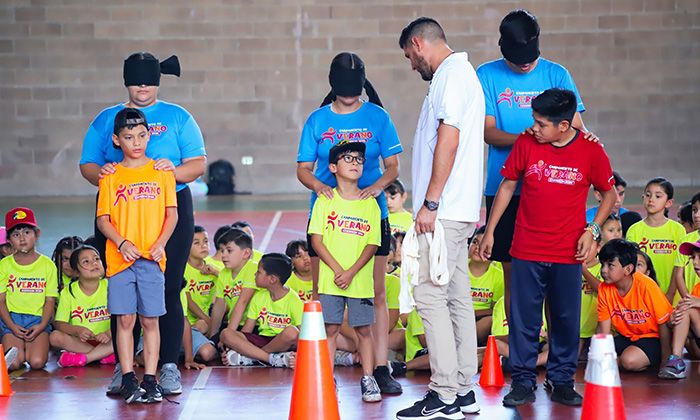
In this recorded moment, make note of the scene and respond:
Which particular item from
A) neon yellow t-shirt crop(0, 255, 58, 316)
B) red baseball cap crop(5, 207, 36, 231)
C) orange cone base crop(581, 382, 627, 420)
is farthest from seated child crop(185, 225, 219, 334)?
orange cone base crop(581, 382, 627, 420)

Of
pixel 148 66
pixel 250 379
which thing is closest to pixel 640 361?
pixel 250 379

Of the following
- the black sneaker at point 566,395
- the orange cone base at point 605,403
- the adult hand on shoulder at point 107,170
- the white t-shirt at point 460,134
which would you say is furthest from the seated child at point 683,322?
the adult hand on shoulder at point 107,170

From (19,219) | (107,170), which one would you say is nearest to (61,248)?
(19,219)

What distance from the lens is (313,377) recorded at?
366cm

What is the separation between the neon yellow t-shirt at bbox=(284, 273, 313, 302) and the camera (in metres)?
6.25

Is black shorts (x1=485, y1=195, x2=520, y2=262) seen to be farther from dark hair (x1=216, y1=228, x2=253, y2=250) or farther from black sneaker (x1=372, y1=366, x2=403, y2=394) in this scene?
dark hair (x1=216, y1=228, x2=253, y2=250)

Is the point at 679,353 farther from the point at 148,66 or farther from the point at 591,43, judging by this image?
the point at 591,43

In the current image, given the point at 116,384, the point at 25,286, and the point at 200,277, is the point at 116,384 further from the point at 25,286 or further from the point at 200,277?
the point at 200,277

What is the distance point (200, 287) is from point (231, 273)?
37 cm

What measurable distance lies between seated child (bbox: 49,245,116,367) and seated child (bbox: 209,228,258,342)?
0.78 metres

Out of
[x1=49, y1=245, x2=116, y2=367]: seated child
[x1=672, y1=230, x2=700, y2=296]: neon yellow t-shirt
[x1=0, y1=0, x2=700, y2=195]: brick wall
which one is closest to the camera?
[x1=49, y1=245, x2=116, y2=367]: seated child

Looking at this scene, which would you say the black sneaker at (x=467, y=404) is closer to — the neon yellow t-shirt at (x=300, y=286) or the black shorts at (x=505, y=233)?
the black shorts at (x=505, y=233)

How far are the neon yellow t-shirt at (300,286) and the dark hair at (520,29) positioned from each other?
101 inches

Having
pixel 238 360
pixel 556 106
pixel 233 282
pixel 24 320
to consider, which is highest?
pixel 556 106
